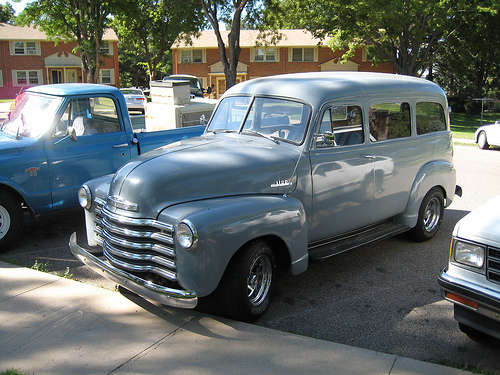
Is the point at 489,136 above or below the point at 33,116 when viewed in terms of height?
below

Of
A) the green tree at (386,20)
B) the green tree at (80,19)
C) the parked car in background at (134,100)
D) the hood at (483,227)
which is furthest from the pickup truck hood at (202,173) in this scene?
the green tree at (80,19)

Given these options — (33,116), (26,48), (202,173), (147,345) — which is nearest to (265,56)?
(26,48)

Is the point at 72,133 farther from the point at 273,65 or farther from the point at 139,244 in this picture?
the point at 273,65

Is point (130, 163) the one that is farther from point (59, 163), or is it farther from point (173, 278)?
point (59, 163)

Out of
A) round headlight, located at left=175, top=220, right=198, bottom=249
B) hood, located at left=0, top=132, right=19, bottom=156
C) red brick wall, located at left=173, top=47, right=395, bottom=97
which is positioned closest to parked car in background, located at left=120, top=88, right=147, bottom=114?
red brick wall, located at left=173, top=47, right=395, bottom=97

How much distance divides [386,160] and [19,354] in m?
4.35

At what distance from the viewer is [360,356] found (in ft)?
12.9

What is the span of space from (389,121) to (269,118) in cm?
169

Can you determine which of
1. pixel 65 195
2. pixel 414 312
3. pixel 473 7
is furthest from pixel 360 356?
pixel 473 7

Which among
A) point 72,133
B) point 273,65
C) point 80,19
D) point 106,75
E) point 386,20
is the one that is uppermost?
point 80,19

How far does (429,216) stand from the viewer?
7.04 meters

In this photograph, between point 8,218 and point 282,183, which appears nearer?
point 282,183

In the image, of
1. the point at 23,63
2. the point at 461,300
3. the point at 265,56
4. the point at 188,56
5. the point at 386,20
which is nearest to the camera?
the point at 461,300

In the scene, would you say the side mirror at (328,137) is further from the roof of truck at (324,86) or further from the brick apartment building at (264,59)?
the brick apartment building at (264,59)
